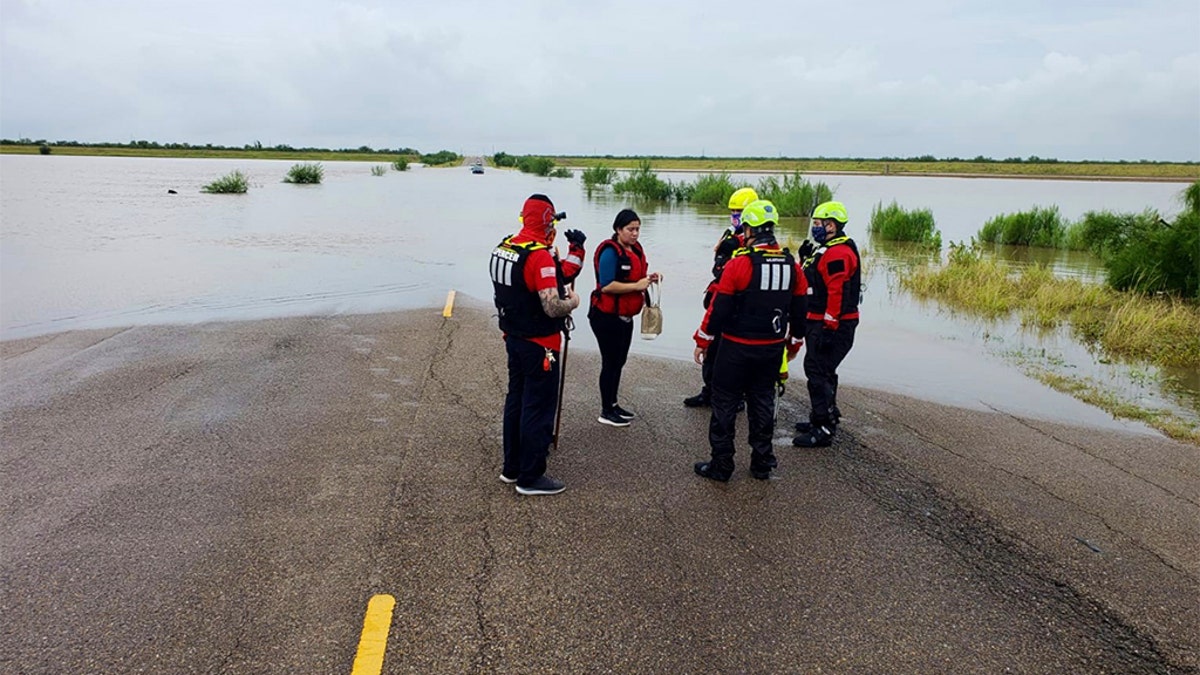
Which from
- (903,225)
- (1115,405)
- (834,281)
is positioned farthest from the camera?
(903,225)

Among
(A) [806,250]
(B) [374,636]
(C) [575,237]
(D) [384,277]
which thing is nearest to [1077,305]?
(A) [806,250]

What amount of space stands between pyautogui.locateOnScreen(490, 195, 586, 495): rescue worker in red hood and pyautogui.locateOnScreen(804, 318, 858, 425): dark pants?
2.37m

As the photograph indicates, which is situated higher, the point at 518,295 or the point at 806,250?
the point at 806,250

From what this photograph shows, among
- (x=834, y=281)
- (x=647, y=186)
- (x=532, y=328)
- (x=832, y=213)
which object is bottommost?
(x=532, y=328)

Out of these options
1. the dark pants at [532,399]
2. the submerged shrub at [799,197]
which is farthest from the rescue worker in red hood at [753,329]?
the submerged shrub at [799,197]

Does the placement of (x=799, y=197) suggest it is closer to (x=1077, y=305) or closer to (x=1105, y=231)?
(x=1105, y=231)

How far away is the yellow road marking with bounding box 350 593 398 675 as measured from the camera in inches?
126

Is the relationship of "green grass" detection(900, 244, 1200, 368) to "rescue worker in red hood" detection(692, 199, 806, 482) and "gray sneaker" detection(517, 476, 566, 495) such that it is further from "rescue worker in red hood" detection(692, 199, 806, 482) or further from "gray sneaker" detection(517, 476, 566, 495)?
"gray sneaker" detection(517, 476, 566, 495)

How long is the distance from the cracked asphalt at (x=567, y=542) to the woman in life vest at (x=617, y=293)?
58cm

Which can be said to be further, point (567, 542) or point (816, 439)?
point (816, 439)

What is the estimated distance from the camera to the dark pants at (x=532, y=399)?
4945 mm

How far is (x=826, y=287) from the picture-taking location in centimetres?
623

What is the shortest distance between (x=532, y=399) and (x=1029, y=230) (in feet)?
85.6

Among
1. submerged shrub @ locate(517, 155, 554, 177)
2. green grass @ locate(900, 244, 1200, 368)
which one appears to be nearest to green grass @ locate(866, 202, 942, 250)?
green grass @ locate(900, 244, 1200, 368)
